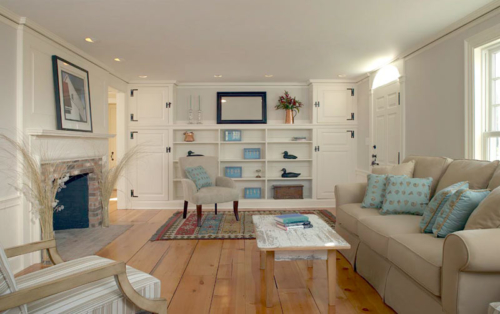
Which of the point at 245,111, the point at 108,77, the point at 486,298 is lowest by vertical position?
the point at 486,298

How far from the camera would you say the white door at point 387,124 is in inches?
166

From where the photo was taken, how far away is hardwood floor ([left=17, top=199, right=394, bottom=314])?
6.86 ft

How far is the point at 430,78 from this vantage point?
3.51m

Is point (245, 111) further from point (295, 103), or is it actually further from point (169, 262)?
point (169, 262)

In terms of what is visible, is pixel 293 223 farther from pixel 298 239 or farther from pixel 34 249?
pixel 34 249

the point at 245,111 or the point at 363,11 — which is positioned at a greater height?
the point at 363,11

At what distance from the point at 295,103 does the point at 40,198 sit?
4.12 meters

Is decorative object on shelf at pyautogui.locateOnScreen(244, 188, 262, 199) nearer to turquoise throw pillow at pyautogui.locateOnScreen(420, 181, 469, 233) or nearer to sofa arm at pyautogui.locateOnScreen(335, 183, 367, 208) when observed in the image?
sofa arm at pyautogui.locateOnScreen(335, 183, 367, 208)

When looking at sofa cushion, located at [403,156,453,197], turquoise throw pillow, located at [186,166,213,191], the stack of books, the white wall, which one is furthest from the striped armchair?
the white wall

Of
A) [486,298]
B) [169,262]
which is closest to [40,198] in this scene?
[169,262]

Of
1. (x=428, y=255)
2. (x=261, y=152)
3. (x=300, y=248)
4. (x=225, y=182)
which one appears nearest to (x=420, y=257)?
(x=428, y=255)

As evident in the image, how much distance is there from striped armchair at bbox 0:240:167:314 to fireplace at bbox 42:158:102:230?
2676 millimetres

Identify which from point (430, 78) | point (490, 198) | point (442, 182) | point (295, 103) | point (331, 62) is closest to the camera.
→ point (490, 198)

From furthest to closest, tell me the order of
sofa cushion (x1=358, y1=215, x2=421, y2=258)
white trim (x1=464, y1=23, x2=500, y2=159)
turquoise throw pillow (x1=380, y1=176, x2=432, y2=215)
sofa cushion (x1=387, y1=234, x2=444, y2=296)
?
white trim (x1=464, y1=23, x2=500, y2=159) < turquoise throw pillow (x1=380, y1=176, x2=432, y2=215) < sofa cushion (x1=358, y1=215, x2=421, y2=258) < sofa cushion (x1=387, y1=234, x2=444, y2=296)
